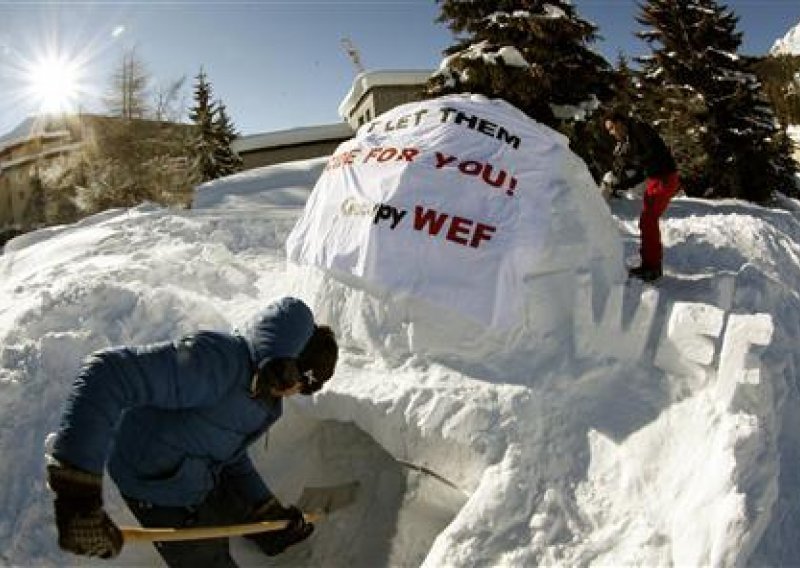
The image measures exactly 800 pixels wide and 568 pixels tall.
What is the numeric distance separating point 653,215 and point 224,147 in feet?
67.7

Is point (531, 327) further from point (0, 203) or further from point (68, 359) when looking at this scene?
point (0, 203)

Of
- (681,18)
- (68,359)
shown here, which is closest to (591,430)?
(68,359)

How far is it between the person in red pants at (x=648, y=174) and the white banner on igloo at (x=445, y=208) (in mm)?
752

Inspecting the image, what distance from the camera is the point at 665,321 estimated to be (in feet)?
13.8

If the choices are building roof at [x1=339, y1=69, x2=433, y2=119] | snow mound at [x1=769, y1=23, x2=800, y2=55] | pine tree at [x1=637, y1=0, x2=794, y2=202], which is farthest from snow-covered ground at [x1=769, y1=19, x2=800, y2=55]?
pine tree at [x1=637, y1=0, x2=794, y2=202]

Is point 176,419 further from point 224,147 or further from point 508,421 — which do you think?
point 224,147

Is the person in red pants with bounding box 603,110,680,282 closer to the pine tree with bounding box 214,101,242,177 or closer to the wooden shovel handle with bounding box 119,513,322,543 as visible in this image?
the wooden shovel handle with bounding box 119,513,322,543

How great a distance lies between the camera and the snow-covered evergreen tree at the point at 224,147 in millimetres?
23500

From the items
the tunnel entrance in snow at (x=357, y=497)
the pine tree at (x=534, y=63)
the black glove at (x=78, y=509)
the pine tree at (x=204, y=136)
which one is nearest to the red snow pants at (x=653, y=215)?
the tunnel entrance in snow at (x=357, y=497)

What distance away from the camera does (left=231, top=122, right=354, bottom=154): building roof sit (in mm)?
27828

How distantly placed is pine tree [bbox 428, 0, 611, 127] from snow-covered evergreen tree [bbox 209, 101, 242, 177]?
13167mm

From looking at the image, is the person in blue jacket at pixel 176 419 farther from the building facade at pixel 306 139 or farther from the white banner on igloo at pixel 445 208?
the building facade at pixel 306 139

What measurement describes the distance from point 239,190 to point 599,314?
28.2 feet

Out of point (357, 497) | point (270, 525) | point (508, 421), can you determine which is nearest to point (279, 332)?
point (270, 525)
